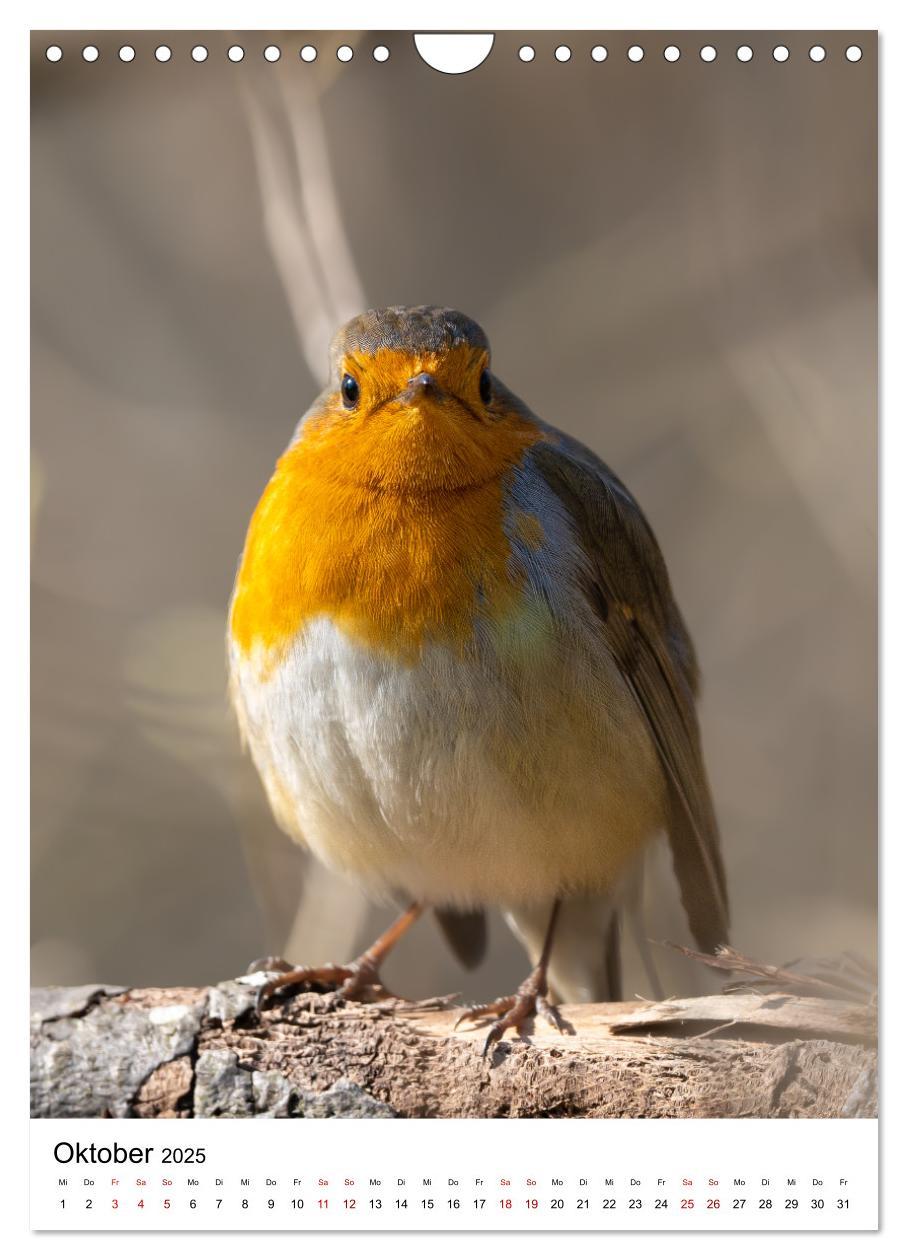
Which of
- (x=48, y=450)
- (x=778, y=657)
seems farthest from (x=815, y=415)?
(x=48, y=450)

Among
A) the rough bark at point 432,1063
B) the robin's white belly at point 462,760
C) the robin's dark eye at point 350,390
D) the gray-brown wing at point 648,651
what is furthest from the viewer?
the gray-brown wing at point 648,651

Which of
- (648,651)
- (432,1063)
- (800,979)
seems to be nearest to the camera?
(800,979)

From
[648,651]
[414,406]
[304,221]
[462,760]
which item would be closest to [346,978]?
[462,760]

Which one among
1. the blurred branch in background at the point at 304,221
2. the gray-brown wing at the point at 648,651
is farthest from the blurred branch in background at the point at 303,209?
the gray-brown wing at the point at 648,651

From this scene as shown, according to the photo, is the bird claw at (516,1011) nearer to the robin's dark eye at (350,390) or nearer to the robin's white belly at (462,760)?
the robin's white belly at (462,760)

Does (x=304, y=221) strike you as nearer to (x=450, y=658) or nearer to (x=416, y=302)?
(x=416, y=302)

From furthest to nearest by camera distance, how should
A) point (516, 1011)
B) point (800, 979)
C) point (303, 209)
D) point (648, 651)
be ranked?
1. point (648, 651)
2. point (303, 209)
3. point (516, 1011)
4. point (800, 979)
